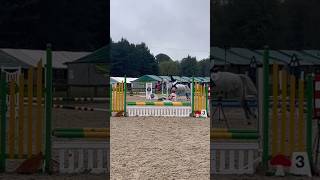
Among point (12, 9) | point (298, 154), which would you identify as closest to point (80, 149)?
point (12, 9)

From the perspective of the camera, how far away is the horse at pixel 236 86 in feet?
16.6

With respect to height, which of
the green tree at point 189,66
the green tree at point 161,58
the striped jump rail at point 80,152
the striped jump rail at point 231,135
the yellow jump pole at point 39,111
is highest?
the green tree at point 161,58

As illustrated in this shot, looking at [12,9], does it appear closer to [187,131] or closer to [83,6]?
[83,6]

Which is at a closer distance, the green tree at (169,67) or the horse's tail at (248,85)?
the horse's tail at (248,85)

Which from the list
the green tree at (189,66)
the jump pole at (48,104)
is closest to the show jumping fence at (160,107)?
the jump pole at (48,104)

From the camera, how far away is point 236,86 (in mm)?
5758

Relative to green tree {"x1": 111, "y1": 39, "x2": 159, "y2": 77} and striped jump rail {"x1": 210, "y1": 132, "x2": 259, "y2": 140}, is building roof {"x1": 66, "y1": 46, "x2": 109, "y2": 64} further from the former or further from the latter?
green tree {"x1": 111, "y1": 39, "x2": 159, "y2": 77}

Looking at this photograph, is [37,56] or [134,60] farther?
[134,60]

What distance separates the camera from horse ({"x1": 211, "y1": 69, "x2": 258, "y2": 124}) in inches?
200

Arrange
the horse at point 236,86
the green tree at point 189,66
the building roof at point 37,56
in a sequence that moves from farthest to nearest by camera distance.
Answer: the green tree at point 189,66 < the horse at point 236,86 < the building roof at point 37,56

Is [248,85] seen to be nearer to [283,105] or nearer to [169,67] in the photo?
[283,105]

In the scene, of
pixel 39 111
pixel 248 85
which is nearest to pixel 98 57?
pixel 39 111

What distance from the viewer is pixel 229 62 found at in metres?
5.09

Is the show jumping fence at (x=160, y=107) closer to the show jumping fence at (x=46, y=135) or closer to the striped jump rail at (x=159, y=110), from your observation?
the striped jump rail at (x=159, y=110)
